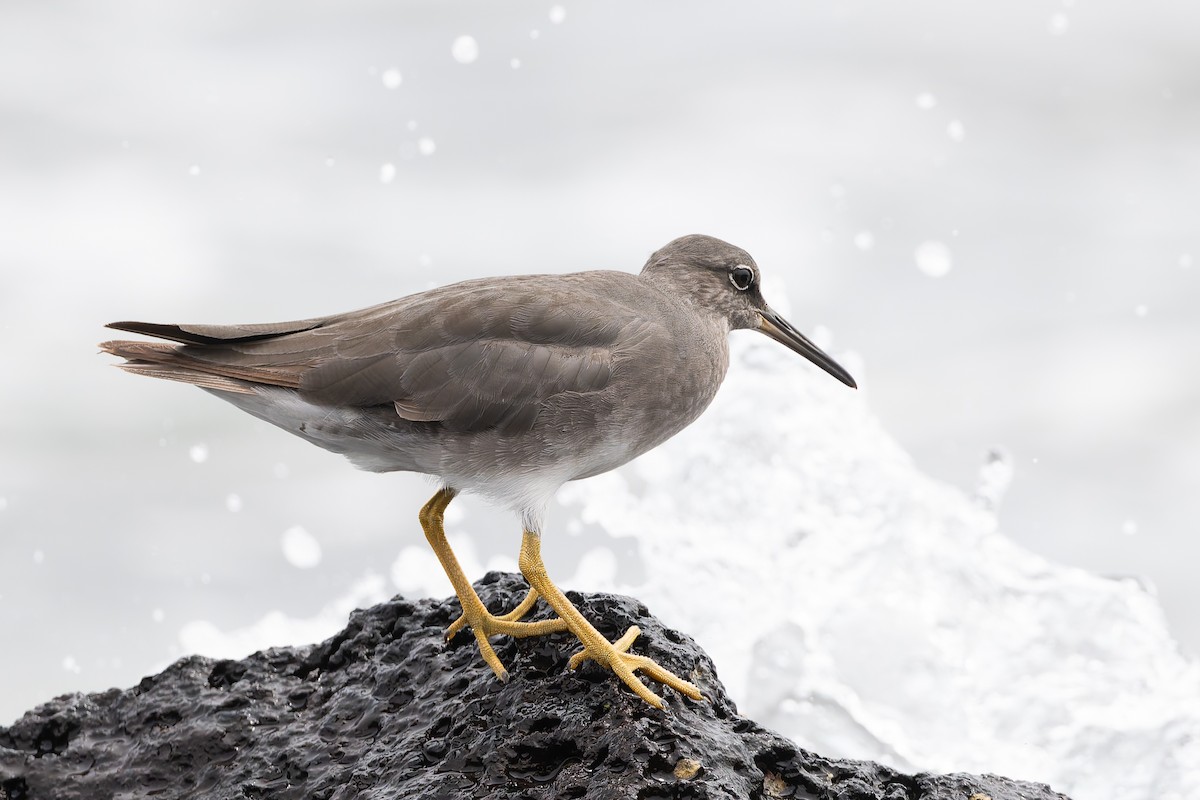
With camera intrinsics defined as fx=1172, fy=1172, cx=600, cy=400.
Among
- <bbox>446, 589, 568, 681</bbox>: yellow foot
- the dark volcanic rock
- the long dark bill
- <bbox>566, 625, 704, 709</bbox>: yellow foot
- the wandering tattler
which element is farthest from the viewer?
the long dark bill

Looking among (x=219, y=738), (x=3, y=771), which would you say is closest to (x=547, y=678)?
(x=219, y=738)

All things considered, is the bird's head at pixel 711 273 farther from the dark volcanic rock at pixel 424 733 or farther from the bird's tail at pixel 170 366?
the bird's tail at pixel 170 366

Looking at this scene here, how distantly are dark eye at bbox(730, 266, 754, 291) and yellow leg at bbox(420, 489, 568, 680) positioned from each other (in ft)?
6.28

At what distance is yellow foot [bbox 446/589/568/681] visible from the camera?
507 centimetres

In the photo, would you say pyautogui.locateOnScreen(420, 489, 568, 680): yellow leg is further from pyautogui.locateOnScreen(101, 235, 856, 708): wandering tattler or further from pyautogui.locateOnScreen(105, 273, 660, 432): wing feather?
pyautogui.locateOnScreen(105, 273, 660, 432): wing feather

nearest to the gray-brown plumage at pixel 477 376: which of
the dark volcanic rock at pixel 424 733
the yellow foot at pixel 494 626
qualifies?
the yellow foot at pixel 494 626

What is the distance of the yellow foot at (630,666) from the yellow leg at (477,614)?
28 centimetres

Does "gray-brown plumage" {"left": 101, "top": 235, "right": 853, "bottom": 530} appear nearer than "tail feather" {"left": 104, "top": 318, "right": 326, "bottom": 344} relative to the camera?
Yes

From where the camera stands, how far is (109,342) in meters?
5.70

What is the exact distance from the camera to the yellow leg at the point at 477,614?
5.13 m

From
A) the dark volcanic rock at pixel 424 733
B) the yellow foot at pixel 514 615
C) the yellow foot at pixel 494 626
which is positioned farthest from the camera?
the yellow foot at pixel 514 615

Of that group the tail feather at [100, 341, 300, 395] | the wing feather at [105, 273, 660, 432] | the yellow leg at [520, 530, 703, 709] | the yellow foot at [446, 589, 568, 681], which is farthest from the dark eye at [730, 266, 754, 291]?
the tail feather at [100, 341, 300, 395]

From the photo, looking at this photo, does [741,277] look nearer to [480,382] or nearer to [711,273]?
[711,273]

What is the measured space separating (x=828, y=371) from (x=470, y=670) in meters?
2.89
